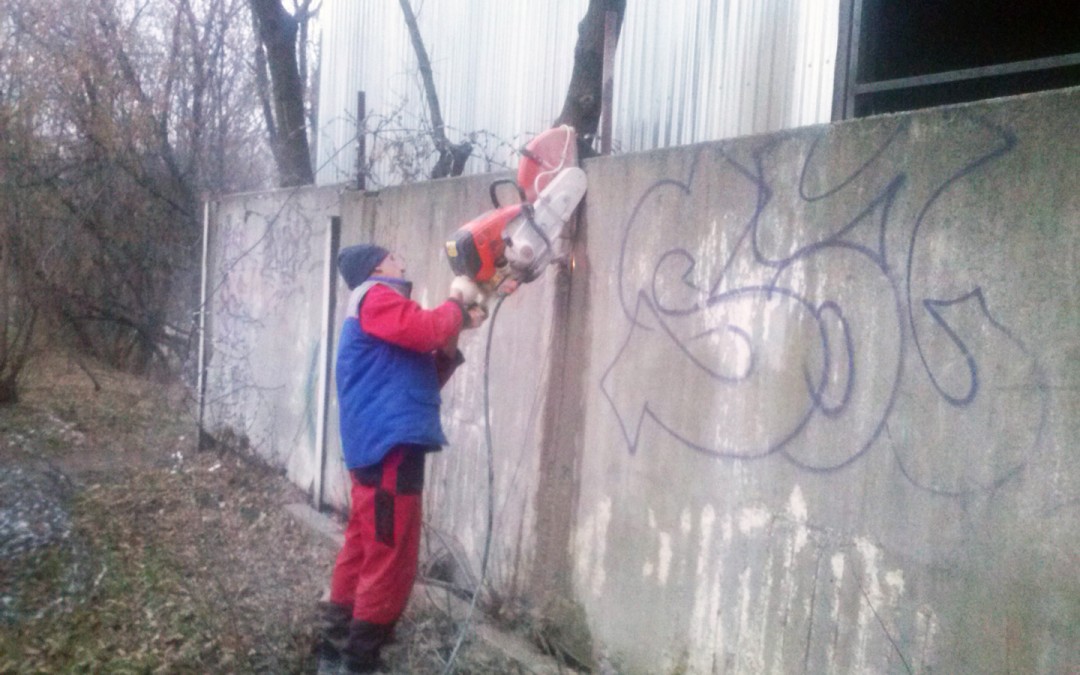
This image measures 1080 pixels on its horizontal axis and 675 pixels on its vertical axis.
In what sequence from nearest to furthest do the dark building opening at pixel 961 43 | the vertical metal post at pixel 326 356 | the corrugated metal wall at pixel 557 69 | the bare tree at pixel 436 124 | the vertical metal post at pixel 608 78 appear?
the vertical metal post at pixel 608 78
the corrugated metal wall at pixel 557 69
the dark building opening at pixel 961 43
the vertical metal post at pixel 326 356
the bare tree at pixel 436 124

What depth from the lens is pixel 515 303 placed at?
14.5ft

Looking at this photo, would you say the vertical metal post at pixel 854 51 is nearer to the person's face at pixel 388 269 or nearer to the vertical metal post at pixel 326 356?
the person's face at pixel 388 269

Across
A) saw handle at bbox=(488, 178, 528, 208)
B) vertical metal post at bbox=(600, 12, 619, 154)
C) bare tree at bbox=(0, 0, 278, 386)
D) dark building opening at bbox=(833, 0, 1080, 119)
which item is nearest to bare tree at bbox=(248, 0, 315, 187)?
bare tree at bbox=(0, 0, 278, 386)

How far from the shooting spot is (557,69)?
20.9 ft

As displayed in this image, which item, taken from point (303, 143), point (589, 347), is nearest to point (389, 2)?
point (303, 143)

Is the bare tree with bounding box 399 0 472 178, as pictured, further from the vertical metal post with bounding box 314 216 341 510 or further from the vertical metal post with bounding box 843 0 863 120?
the vertical metal post with bounding box 843 0 863 120

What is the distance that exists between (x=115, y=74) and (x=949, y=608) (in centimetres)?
1149

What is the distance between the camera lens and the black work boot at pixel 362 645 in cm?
374

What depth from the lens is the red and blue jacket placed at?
12.1 feet

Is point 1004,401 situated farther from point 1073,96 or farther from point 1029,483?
point 1073,96

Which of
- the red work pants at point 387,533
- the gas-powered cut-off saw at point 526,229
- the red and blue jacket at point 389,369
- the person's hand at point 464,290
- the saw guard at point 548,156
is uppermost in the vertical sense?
the saw guard at point 548,156

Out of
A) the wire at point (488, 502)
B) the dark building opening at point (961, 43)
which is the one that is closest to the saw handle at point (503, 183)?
the wire at point (488, 502)

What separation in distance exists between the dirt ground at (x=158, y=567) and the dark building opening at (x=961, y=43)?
11.7 feet

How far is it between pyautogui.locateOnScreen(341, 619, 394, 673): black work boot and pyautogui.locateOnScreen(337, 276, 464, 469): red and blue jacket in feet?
2.06
